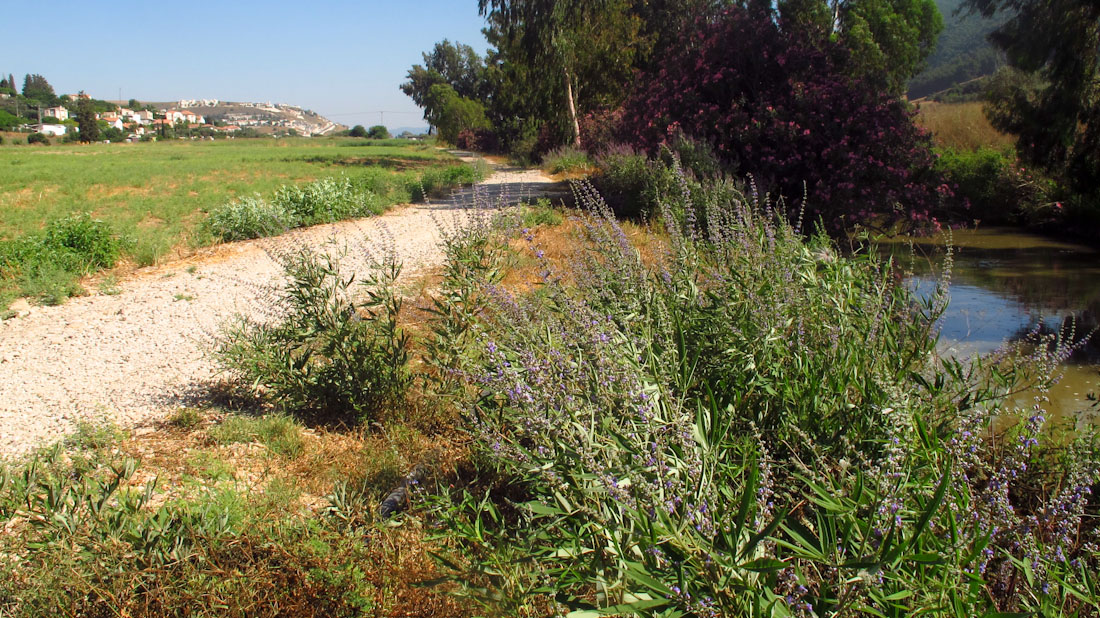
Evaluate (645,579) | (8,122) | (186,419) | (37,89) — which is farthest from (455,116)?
(37,89)

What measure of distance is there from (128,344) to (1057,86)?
14.9m

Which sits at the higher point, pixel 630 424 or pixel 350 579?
pixel 630 424

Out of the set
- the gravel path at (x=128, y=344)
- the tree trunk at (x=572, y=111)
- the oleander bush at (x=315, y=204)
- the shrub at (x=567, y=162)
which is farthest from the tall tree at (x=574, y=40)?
the gravel path at (x=128, y=344)

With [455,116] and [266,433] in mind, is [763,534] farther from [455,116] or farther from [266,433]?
[455,116]

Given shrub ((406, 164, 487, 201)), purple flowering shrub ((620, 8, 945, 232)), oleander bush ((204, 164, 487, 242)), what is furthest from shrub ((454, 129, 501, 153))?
purple flowering shrub ((620, 8, 945, 232))

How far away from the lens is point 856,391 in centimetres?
281

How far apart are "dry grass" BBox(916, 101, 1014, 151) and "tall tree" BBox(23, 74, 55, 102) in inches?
6580

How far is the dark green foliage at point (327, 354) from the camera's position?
3906mm

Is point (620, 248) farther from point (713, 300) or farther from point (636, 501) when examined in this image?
point (636, 501)

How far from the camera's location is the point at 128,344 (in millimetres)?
6137

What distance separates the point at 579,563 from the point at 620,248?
1981 mm

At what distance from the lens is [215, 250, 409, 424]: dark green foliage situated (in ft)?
12.8

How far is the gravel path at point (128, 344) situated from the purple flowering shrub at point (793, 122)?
499 centimetres

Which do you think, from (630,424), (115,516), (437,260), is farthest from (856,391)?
(437,260)
